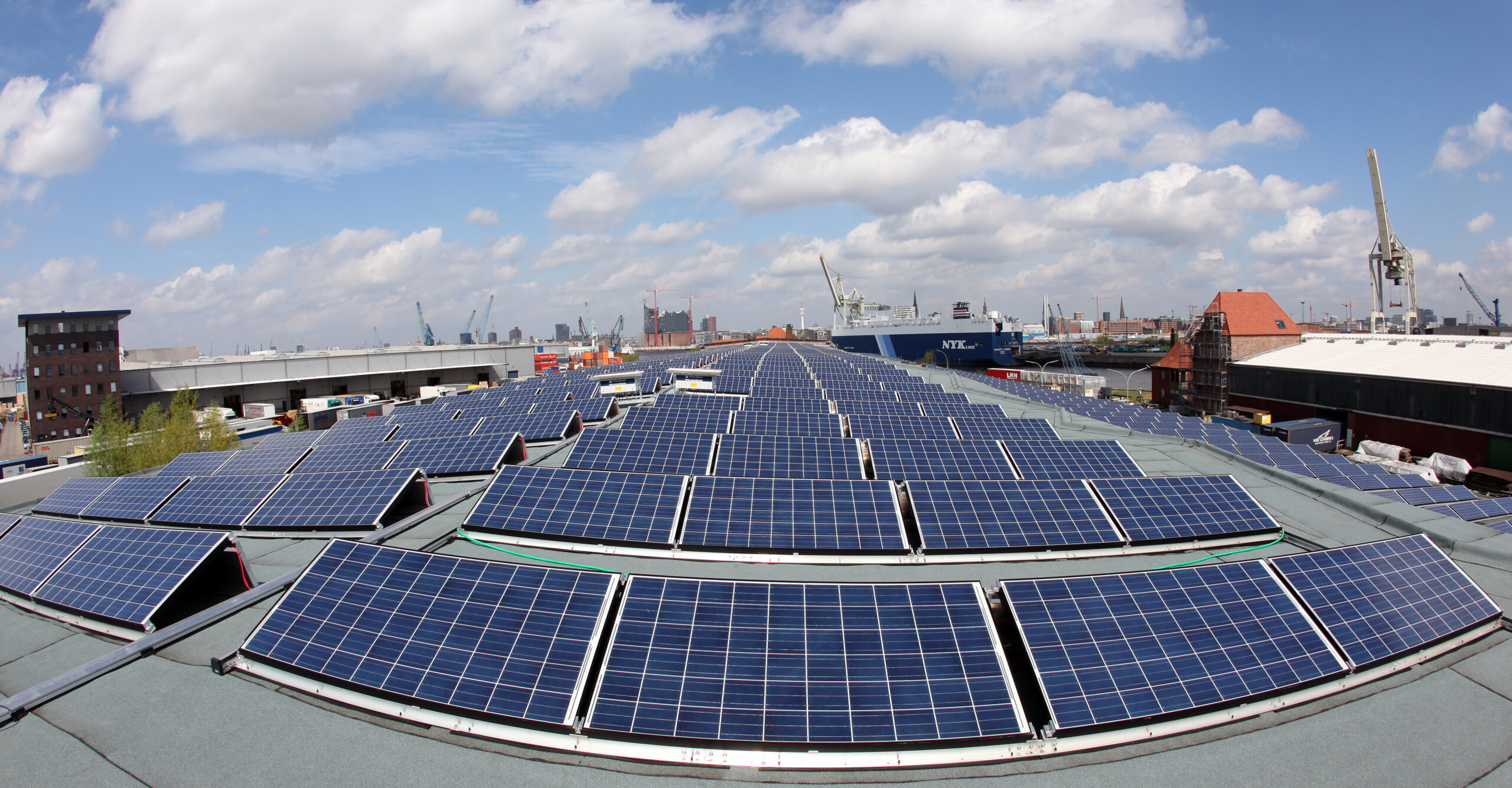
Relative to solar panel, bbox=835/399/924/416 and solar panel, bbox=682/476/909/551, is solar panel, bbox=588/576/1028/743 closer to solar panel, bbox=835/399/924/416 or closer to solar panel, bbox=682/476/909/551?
solar panel, bbox=682/476/909/551

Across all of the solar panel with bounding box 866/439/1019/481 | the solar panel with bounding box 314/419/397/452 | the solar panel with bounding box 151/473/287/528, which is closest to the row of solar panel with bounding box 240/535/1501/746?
the solar panel with bounding box 866/439/1019/481

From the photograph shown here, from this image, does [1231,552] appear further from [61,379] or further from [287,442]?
[61,379]

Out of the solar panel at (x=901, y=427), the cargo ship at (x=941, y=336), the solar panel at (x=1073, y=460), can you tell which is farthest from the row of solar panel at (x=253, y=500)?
the cargo ship at (x=941, y=336)

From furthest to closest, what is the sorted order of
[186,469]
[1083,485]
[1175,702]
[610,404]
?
[610,404]
[186,469]
[1083,485]
[1175,702]

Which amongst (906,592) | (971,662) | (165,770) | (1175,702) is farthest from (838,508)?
(165,770)

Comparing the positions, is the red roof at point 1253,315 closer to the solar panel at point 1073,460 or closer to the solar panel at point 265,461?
the solar panel at point 1073,460

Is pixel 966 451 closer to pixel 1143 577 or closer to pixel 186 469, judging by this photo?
pixel 1143 577

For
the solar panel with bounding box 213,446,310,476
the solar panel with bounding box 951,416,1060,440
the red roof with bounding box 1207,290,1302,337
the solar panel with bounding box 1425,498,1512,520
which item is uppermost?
the red roof with bounding box 1207,290,1302,337
